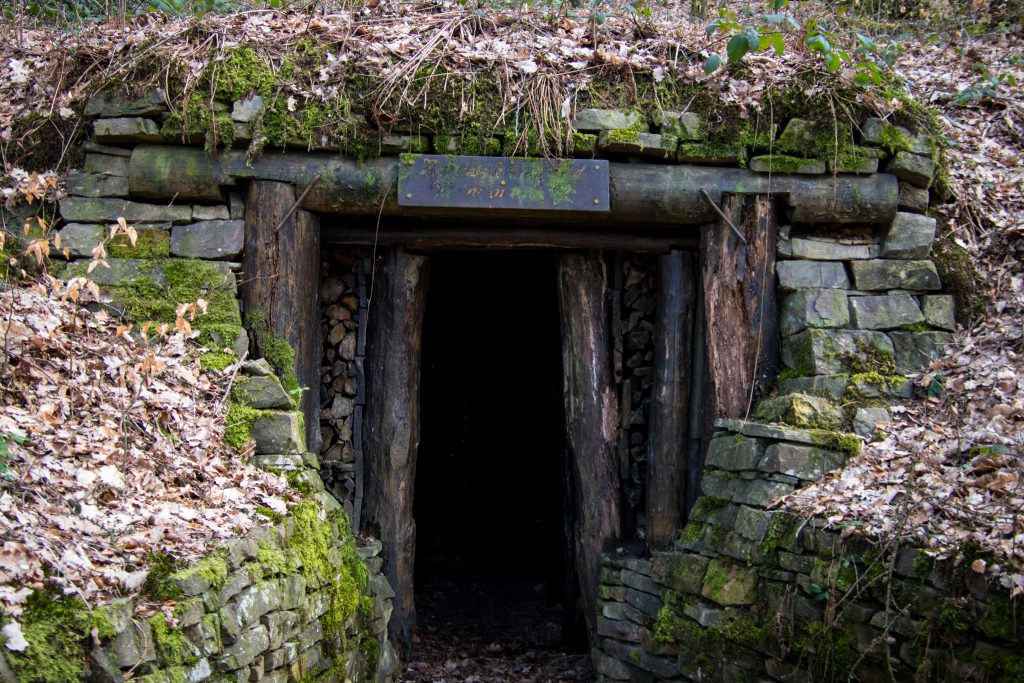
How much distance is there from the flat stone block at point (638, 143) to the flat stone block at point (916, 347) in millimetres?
1822

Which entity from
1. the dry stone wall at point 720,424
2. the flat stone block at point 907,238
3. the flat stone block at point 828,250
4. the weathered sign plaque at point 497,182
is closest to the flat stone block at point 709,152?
the dry stone wall at point 720,424

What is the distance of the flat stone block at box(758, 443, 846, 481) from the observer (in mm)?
4934

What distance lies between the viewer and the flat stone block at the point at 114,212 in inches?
226

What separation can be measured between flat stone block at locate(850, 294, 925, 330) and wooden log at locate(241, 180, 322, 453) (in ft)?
11.4

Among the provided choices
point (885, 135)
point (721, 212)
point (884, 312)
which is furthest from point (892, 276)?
point (721, 212)

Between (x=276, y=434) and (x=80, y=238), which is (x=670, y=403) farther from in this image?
(x=80, y=238)

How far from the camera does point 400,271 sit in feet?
21.2

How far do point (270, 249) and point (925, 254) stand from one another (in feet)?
13.8

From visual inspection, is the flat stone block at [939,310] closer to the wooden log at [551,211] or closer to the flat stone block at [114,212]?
the wooden log at [551,211]

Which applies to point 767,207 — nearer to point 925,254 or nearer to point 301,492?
point 925,254

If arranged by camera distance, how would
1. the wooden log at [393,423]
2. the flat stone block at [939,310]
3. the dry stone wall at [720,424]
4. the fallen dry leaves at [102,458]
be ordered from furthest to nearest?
the wooden log at [393,423], the flat stone block at [939,310], the dry stone wall at [720,424], the fallen dry leaves at [102,458]

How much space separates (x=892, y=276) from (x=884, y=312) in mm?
269

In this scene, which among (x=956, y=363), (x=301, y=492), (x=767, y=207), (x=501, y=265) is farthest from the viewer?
(x=501, y=265)

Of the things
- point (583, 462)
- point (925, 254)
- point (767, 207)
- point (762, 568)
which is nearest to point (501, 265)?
point (583, 462)
